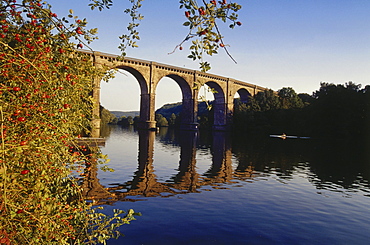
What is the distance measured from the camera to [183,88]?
66.1m

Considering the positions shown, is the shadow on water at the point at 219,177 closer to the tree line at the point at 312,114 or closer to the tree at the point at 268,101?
the tree line at the point at 312,114

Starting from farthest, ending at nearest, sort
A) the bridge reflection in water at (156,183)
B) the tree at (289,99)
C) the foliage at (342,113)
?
the tree at (289,99) < the foliage at (342,113) < the bridge reflection in water at (156,183)

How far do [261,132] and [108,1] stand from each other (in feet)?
215

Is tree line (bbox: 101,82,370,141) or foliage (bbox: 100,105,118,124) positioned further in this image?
foliage (bbox: 100,105,118,124)

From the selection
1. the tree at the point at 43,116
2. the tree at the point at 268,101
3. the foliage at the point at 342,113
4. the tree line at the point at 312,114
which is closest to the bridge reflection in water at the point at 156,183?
the tree at the point at 43,116

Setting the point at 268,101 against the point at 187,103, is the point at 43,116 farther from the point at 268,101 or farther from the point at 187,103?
the point at 268,101

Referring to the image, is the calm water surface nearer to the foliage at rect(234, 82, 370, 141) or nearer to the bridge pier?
the foliage at rect(234, 82, 370, 141)

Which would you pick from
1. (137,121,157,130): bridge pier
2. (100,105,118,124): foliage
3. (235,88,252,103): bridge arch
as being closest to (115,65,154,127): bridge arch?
(137,121,157,130): bridge pier

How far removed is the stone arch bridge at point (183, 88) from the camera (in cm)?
5250

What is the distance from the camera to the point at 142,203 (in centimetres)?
942

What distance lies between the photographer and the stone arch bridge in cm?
5250

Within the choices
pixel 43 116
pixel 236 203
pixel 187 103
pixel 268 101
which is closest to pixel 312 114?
pixel 268 101

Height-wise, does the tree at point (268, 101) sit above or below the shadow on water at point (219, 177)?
above

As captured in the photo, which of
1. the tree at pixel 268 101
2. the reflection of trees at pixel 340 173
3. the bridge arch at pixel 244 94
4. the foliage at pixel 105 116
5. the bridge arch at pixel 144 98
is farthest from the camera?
the bridge arch at pixel 244 94
